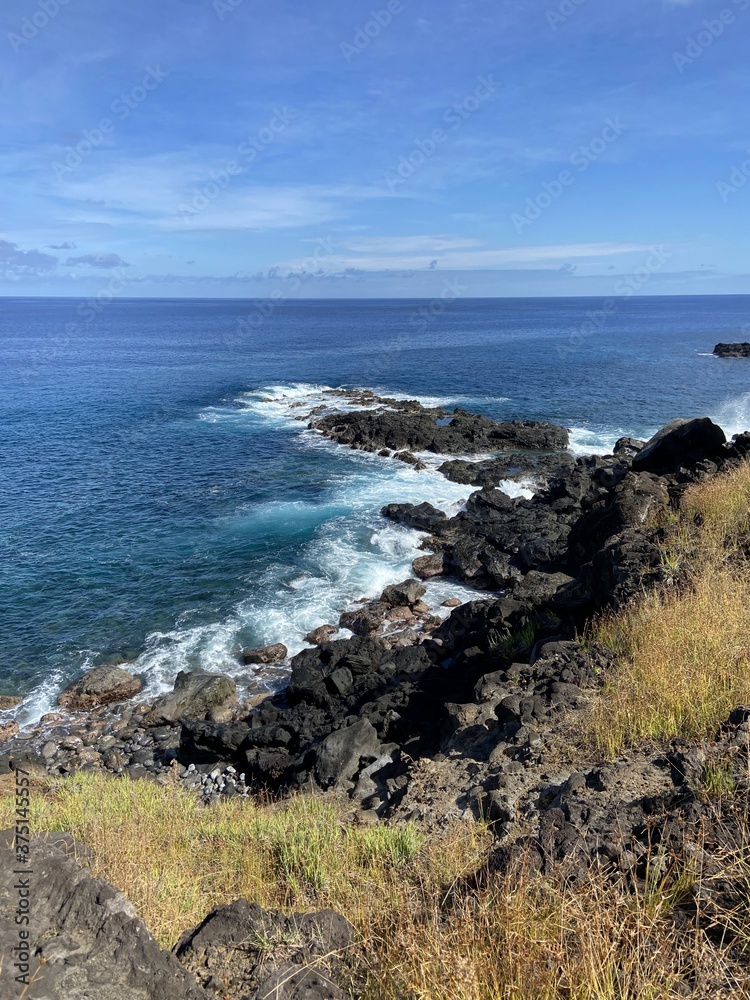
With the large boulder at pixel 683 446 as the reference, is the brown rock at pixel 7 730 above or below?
below

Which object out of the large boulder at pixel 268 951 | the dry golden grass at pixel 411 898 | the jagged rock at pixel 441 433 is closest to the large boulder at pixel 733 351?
the jagged rock at pixel 441 433

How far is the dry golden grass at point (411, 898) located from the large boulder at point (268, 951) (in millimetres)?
213

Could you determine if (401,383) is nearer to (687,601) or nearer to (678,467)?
(678,467)

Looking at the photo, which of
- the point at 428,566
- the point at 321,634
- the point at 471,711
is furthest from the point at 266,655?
the point at 471,711

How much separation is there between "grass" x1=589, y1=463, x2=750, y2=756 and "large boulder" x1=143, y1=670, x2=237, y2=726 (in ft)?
35.7

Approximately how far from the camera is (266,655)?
2006 cm

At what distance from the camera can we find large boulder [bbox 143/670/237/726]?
17.6 meters

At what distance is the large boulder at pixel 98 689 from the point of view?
18.4 meters

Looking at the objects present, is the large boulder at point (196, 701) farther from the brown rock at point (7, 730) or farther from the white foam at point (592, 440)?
the white foam at point (592, 440)

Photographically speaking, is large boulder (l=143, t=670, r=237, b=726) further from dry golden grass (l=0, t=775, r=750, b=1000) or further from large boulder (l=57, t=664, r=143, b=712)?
dry golden grass (l=0, t=775, r=750, b=1000)

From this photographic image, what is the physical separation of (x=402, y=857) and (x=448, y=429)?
40.5m

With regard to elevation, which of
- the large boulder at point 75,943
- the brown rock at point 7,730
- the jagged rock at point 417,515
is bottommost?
the brown rock at point 7,730

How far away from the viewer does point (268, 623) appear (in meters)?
22.0

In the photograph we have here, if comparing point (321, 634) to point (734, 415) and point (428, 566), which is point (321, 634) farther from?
point (734, 415)
